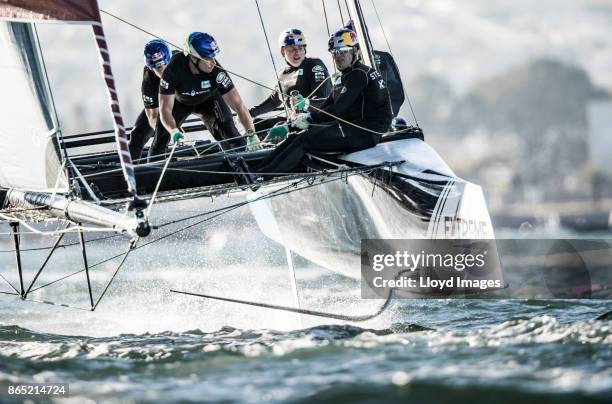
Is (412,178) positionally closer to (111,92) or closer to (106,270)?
(111,92)

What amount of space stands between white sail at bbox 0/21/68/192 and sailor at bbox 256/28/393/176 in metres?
1.58

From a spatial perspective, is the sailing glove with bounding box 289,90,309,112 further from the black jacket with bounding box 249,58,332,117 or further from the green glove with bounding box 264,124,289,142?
the green glove with bounding box 264,124,289,142

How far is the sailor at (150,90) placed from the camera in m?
8.32

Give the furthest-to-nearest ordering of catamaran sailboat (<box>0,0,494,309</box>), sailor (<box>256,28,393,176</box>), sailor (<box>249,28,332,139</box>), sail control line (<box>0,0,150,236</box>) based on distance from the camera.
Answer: sailor (<box>249,28,332,139</box>)
sailor (<box>256,28,393,176</box>)
catamaran sailboat (<box>0,0,494,309</box>)
sail control line (<box>0,0,150,236</box>)

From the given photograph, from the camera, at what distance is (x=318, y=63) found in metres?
8.77

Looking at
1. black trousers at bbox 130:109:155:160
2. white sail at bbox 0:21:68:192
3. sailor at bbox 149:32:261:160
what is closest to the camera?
white sail at bbox 0:21:68:192

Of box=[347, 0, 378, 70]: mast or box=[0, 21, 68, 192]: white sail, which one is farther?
box=[347, 0, 378, 70]: mast

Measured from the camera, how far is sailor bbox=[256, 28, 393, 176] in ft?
24.3

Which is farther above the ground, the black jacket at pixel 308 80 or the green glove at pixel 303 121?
the black jacket at pixel 308 80

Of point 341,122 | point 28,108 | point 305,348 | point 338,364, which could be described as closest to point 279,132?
point 341,122

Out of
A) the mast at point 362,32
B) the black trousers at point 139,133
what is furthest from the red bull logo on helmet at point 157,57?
the mast at point 362,32

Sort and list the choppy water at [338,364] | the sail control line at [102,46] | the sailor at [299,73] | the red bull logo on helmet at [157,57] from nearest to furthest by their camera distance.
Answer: the choppy water at [338,364] → the sail control line at [102,46] → the red bull logo on helmet at [157,57] → the sailor at [299,73]

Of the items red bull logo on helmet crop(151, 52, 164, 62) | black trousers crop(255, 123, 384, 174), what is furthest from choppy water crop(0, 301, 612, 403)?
red bull logo on helmet crop(151, 52, 164, 62)

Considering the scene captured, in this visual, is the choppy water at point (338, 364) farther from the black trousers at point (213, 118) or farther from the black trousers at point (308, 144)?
the black trousers at point (213, 118)
